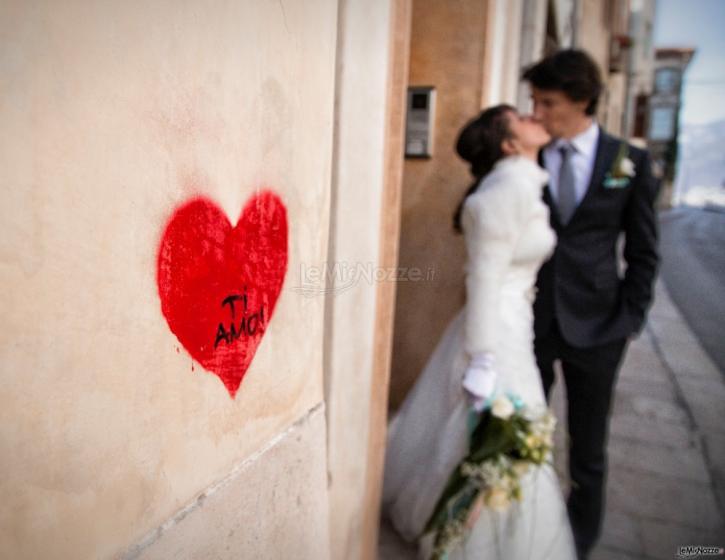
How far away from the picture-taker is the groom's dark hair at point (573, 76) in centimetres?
244

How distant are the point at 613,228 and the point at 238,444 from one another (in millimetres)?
1939

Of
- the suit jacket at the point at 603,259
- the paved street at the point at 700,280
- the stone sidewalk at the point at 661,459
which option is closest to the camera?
the suit jacket at the point at 603,259

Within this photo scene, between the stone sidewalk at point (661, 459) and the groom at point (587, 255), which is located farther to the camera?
the stone sidewalk at point (661, 459)

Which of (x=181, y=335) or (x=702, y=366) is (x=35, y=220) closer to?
(x=181, y=335)

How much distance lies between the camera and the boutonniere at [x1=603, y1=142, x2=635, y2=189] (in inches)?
91.4

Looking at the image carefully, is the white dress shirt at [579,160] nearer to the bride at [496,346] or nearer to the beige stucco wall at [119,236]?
the bride at [496,346]

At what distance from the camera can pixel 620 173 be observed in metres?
2.33

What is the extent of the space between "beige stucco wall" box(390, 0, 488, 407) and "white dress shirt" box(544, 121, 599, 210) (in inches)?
34.1

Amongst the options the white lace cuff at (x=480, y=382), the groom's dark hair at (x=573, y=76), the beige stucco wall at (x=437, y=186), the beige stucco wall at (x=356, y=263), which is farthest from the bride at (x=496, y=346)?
the beige stucco wall at (x=437, y=186)

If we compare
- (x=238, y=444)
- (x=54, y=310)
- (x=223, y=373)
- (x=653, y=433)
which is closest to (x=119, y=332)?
(x=54, y=310)

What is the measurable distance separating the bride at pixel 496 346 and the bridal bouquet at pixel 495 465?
74 mm

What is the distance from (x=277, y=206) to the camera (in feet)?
4.54

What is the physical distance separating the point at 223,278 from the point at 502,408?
53.9 inches

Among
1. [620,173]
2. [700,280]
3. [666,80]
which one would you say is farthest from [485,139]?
[666,80]
